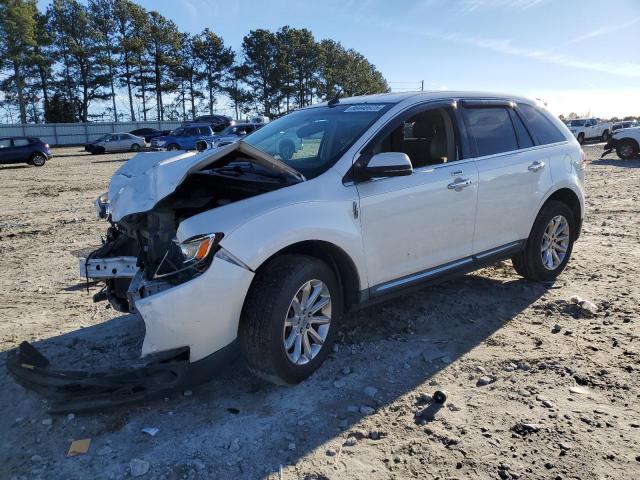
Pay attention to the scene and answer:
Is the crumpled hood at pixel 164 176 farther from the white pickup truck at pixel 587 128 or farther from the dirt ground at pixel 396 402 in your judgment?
the white pickup truck at pixel 587 128

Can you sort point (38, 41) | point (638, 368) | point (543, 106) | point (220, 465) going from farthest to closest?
point (38, 41) → point (543, 106) → point (638, 368) → point (220, 465)

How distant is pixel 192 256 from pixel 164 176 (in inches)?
24.4

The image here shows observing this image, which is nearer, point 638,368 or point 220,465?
point 220,465

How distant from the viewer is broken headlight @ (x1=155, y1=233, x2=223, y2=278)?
301cm

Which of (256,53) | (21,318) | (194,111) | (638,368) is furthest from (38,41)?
(638,368)

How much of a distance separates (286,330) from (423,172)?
168 cm

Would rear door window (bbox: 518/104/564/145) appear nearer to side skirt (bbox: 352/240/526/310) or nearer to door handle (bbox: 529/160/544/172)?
door handle (bbox: 529/160/544/172)

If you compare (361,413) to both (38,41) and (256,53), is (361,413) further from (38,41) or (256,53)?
(256,53)

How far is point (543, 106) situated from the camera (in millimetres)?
5543

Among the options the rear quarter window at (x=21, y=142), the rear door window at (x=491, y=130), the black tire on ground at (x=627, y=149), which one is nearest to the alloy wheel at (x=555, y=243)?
the rear door window at (x=491, y=130)

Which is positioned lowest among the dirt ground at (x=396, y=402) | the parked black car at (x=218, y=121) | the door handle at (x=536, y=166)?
the dirt ground at (x=396, y=402)

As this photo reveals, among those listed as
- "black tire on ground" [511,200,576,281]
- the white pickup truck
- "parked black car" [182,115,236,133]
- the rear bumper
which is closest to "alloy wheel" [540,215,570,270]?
"black tire on ground" [511,200,576,281]

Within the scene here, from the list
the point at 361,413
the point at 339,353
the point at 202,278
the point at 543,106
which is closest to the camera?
the point at 202,278

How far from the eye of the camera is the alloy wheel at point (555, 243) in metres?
5.34
